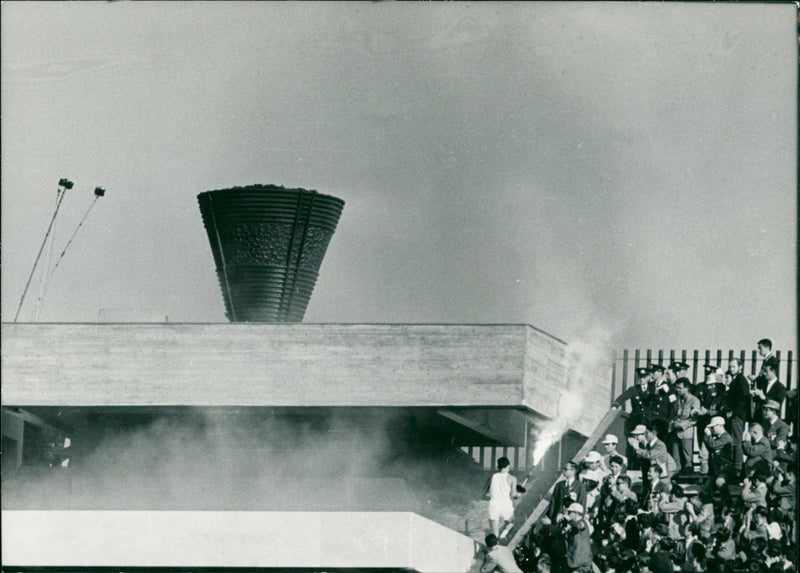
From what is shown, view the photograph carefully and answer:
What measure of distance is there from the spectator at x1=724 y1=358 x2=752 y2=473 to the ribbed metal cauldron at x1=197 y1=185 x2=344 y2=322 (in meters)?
11.1

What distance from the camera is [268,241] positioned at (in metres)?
31.3

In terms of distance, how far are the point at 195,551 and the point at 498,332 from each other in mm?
5793

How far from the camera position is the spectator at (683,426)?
72.7 feet

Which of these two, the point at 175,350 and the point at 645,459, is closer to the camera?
the point at 645,459

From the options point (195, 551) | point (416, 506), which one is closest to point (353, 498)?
point (416, 506)

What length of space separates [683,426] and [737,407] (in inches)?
31.1

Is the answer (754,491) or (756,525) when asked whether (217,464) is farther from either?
(756,525)

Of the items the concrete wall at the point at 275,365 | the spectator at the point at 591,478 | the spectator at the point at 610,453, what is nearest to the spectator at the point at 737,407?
the spectator at the point at 610,453

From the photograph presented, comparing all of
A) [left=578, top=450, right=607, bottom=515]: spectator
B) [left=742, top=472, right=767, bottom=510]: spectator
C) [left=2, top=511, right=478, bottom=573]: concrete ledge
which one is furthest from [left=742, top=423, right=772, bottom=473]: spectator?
[left=2, top=511, right=478, bottom=573]: concrete ledge

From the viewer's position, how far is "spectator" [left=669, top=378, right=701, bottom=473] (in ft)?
72.7

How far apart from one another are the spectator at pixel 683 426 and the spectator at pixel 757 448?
1.04 m

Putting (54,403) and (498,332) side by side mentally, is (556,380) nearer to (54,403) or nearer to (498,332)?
(498,332)

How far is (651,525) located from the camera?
2072 cm

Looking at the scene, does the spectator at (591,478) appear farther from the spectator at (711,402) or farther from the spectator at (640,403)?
the spectator at (711,402)
